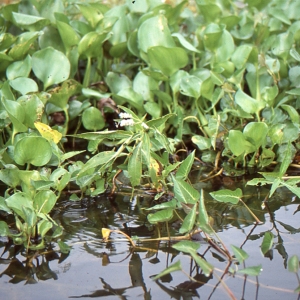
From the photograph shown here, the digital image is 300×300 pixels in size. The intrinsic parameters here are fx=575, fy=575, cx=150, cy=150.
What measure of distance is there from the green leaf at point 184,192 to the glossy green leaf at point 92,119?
0.70m

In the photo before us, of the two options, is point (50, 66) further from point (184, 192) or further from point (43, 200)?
point (184, 192)

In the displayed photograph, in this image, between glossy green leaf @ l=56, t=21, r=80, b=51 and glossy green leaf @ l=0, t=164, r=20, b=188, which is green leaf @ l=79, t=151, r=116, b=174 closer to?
glossy green leaf @ l=0, t=164, r=20, b=188

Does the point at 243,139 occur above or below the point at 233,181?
above

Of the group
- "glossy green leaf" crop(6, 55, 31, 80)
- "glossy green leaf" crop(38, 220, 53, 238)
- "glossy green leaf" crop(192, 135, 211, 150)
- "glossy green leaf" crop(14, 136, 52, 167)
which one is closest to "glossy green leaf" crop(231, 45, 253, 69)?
"glossy green leaf" crop(192, 135, 211, 150)

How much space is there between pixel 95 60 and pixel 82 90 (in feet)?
1.13

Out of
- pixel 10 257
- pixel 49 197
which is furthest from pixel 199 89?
pixel 10 257

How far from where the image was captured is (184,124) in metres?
2.12

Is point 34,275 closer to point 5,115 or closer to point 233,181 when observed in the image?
point 5,115

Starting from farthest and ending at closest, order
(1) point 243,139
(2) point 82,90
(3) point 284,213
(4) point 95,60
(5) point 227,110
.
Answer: (4) point 95,60
(2) point 82,90
(5) point 227,110
(1) point 243,139
(3) point 284,213

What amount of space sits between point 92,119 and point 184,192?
738mm

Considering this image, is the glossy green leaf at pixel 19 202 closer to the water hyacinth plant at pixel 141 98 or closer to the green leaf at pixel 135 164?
the water hyacinth plant at pixel 141 98

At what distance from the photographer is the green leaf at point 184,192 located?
1.40 m

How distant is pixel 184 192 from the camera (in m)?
1.41

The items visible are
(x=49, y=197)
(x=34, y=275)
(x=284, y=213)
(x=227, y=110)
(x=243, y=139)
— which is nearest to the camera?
(x=34, y=275)
